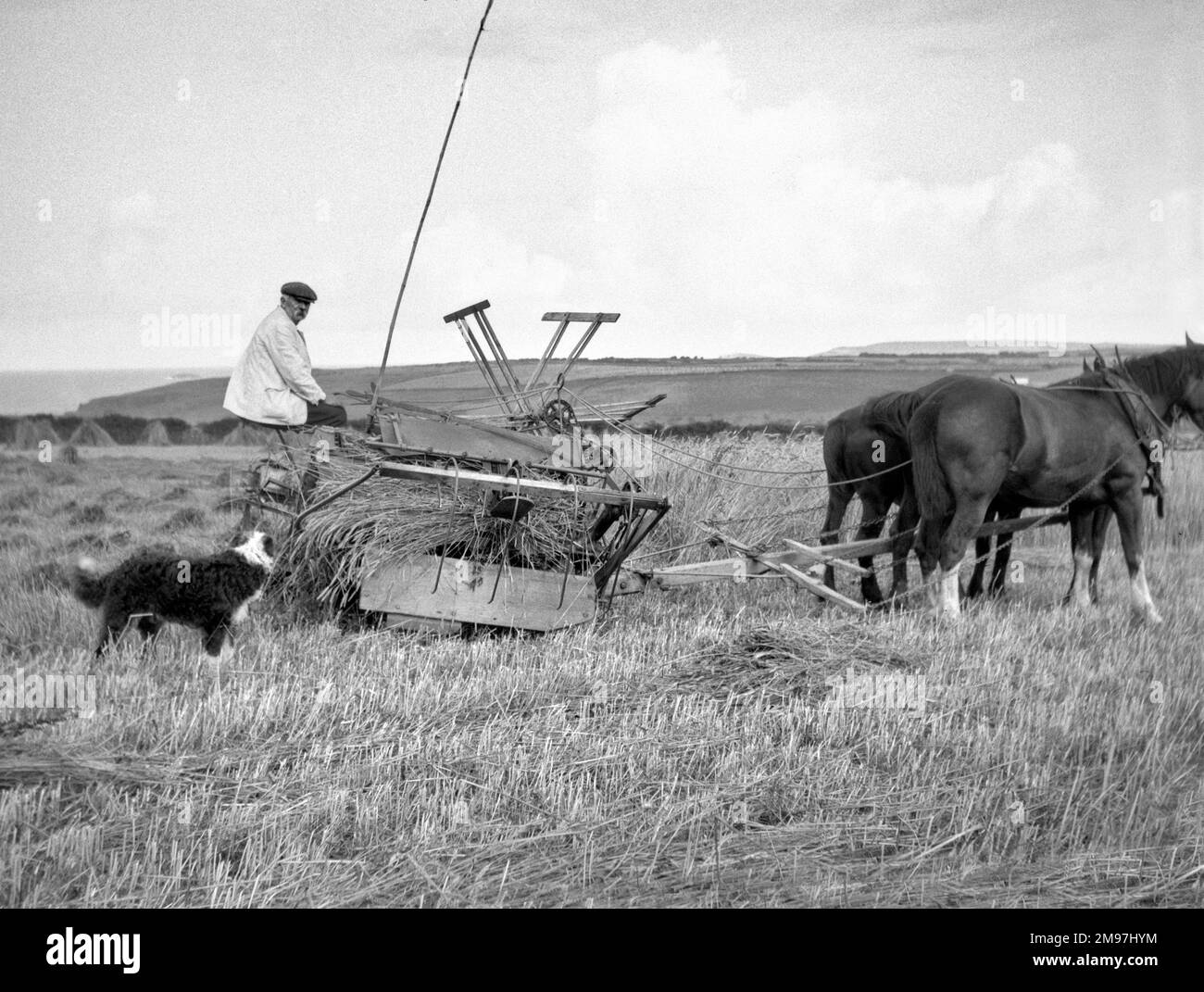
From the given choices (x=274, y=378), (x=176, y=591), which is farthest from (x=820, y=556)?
(x=176, y=591)

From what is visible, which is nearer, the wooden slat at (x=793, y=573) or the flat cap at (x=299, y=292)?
the flat cap at (x=299, y=292)

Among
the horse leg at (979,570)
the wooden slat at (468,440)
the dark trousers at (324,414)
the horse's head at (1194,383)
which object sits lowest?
the horse leg at (979,570)

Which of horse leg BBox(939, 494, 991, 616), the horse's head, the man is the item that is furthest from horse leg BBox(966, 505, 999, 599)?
the man

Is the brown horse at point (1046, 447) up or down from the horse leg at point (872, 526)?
up

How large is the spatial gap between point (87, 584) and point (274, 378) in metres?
1.70

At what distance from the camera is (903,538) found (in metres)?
7.96

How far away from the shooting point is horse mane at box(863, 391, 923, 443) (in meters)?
8.14

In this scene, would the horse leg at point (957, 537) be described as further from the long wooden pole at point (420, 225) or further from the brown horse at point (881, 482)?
the long wooden pole at point (420, 225)

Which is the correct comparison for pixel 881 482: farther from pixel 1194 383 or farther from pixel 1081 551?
pixel 1194 383

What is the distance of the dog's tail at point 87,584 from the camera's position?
5801 mm

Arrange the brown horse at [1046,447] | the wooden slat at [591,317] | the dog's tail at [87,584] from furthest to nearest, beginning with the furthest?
the brown horse at [1046,447] → the wooden slat at [591,317] → the dog's tail at [87,584]

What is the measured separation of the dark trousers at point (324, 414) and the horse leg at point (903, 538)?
400cm

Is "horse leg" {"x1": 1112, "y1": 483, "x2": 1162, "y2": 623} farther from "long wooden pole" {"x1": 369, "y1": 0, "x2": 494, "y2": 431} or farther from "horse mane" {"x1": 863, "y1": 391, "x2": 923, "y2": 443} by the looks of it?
"long wooden pole" {"x1": 369, "y1": 0, "x2": 494, "y2": 431}

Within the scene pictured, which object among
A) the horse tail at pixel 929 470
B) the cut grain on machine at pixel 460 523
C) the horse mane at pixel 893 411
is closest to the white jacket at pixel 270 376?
the cut grain on machine at pixel 460 523
